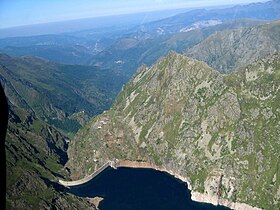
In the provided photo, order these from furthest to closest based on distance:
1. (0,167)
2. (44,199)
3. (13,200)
Answer: 1. (44,199)
2. (13,200)
3. (0,167)

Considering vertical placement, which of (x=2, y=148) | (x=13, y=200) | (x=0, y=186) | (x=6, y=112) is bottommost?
(x=13, y=200)

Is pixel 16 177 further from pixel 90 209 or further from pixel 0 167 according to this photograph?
pixel 0 167

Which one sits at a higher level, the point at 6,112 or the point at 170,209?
the point at 6,112

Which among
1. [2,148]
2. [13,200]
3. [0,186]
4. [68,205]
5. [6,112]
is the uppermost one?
[6,112]

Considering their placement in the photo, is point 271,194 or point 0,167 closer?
point 0,167

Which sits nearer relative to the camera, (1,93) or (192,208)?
(1,93)

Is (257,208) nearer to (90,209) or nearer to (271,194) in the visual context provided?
(271,194)

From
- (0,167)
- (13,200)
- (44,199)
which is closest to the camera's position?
(0,167)

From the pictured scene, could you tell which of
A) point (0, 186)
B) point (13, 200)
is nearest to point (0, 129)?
point (0, 186)

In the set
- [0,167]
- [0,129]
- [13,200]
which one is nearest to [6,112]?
[0,129]
